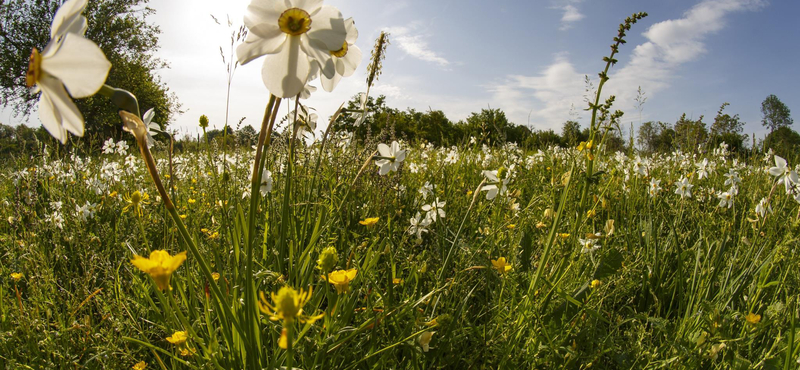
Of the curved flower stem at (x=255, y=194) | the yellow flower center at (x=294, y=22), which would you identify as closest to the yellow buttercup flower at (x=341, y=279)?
the curved flower stem at (x=255, y=194)

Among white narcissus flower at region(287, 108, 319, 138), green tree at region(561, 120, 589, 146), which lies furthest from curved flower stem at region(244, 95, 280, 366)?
green tree at region(561, 120, 589, 146)

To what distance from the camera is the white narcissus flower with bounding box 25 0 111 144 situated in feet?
1.60

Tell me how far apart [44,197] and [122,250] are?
2421 millimetres

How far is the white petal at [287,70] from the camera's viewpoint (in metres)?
0.67

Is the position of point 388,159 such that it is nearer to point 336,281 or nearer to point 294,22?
point 336,281

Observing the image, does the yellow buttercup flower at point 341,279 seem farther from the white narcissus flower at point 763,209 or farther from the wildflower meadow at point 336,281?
the white narcissus flower at point 763,209

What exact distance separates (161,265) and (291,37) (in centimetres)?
46

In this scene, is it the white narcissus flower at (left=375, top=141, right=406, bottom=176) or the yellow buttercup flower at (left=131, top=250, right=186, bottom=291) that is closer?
the yellow buttercup flower at (left=131, top=250, right=186, bottom=291)

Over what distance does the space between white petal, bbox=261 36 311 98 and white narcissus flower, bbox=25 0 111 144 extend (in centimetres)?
24

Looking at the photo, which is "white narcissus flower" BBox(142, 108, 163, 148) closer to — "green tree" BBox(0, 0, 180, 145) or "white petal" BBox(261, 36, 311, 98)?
"white petal" BBox(261, 36, 311, 98)

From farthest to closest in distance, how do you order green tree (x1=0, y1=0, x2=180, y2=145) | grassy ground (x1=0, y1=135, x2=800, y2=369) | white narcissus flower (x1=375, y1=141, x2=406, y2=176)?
green tree (x1=0, y1=0, x2=180, y2=145) < white narcissus flower (x1=375, y1=141, x2=406, y2=176) < grassy ground (x1=0, y1=135, x2=800, y2=369)

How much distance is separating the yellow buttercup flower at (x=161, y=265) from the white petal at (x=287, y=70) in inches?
12.3

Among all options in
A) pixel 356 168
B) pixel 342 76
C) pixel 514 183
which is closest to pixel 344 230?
pixel 356 168

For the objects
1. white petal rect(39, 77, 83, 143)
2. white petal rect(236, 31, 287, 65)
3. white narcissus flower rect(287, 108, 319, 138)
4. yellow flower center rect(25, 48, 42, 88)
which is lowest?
white petal rect(39, 77, 83, 143)
